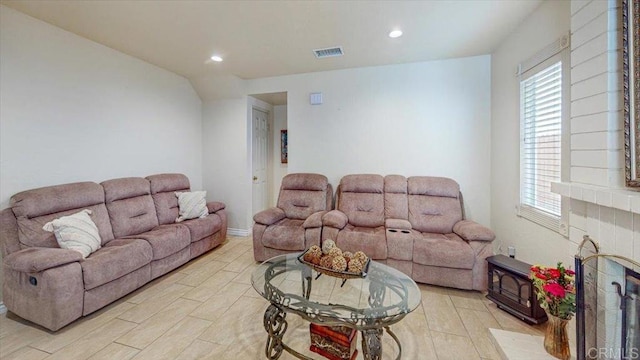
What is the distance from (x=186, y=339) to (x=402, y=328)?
1.61m

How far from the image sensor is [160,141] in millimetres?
3691

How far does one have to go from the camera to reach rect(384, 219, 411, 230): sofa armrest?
2804 millimetres

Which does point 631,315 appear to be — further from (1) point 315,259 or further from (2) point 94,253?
(2) point 94,253

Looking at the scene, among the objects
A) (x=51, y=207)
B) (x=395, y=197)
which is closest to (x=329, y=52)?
(x=395, y=197)

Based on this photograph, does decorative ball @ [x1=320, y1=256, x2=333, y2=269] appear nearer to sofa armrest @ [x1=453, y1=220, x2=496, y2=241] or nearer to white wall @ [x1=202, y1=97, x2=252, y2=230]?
sofa armrest @ [x1=453, y1=220, x2=496, y2=241]

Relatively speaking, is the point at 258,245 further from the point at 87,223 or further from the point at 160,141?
the point at 160,141

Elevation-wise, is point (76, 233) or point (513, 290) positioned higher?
point (76, 233)

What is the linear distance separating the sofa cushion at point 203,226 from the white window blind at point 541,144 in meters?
3.56

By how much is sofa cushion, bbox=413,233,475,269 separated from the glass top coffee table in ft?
2.40

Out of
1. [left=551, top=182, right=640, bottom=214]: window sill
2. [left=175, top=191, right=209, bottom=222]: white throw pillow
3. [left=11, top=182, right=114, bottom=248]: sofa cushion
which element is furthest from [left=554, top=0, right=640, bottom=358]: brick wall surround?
[left=11, top=182, right=114, bottom=248]: sofa cushion

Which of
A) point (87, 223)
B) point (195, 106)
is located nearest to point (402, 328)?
point (87, 223)

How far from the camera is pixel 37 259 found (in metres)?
1.82

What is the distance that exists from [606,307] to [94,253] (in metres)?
3.64

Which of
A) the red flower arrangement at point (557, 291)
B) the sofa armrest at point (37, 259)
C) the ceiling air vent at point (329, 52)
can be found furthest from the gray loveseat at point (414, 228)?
the sofa armrest at point (37, 259)
